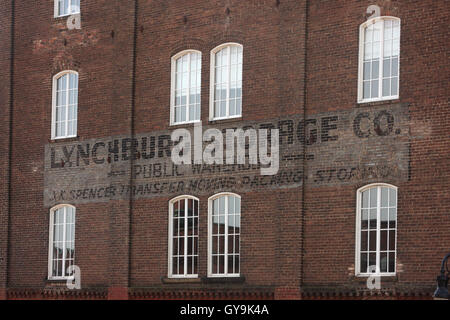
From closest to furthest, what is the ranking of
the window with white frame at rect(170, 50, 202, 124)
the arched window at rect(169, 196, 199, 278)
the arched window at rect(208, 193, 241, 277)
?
1. the arched window at rect(208, 193, 241, 277)
2. the arched window at rect(169, 196, 199, 278)
3. the window with white frame at rect(170, 50, 202, 124)

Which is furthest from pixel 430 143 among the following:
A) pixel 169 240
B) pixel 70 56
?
pixel 70 56

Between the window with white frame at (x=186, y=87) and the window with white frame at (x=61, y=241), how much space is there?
4768 mm

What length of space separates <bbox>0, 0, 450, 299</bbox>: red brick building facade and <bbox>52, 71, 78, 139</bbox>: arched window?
0.19 metres

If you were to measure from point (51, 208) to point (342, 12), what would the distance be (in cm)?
1108

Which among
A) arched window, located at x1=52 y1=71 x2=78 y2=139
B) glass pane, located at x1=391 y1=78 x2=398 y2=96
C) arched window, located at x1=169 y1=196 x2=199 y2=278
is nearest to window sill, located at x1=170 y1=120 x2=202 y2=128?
arched window, located at x1=169 y1=196 x2=199 y2=278

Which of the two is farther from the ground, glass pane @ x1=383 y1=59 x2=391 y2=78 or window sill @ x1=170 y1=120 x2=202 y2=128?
glass pane @ x1=383 y1=59 x2=391 y2=78

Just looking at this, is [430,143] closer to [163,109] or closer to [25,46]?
[163,109]

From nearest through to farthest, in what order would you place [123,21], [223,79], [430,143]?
[430,143] < [223,79] < [123,21]

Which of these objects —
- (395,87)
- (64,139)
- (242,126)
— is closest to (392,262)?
(395,87)

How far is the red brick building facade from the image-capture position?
22.8 meters

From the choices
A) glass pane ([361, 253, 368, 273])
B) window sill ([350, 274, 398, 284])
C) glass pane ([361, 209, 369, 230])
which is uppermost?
glass pane ([361, 209, 369, 230])

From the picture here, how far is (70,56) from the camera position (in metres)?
30.1

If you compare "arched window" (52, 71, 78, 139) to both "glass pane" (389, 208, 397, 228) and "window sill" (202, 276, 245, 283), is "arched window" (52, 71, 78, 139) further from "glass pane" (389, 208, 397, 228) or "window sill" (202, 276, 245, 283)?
"glass pane" (389, 208, 397, 228)

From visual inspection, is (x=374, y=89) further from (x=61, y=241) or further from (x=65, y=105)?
(x=61, y=241)
